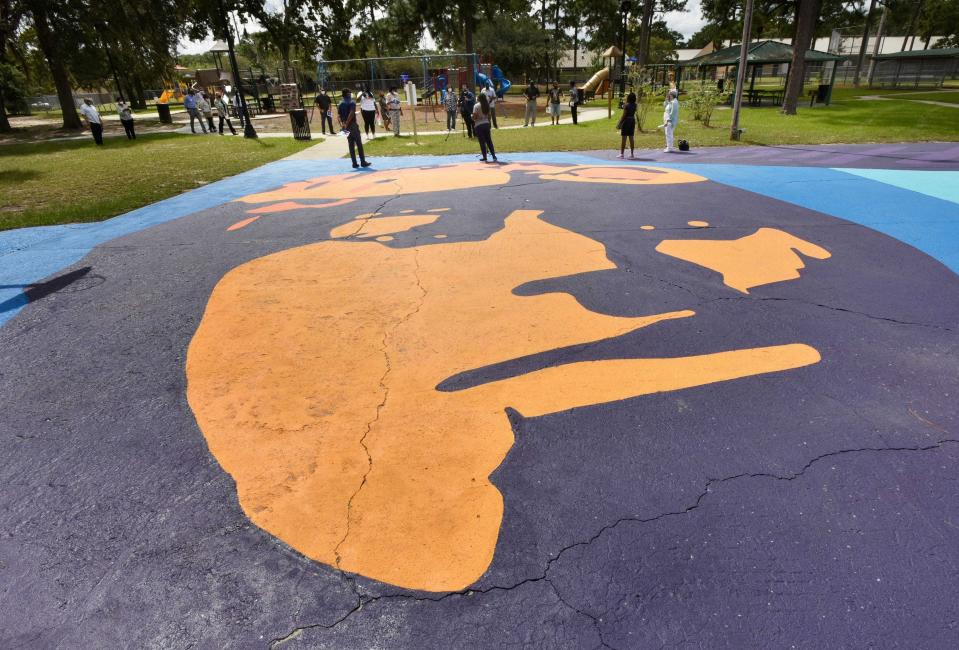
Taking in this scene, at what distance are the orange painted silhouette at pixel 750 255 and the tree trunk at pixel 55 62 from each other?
A: 3258 centimetres

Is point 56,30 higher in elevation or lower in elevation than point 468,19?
lower

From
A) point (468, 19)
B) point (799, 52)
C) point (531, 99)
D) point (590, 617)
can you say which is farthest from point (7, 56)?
point (799, 52)

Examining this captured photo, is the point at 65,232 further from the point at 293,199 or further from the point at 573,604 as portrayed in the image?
the point at 573,604

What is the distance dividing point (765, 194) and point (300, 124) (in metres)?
18.4

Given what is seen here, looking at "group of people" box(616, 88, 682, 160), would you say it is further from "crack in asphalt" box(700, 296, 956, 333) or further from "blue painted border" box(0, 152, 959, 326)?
"crack in asphalt" box(700, 296, 956, 333)

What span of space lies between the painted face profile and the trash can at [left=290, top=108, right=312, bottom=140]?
1597cm

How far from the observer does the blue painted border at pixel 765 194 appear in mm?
7102

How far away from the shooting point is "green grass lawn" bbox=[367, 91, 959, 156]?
661 inches

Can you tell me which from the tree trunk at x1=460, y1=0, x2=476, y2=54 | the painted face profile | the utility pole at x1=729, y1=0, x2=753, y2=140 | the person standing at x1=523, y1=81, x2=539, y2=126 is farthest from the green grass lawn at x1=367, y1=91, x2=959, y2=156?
the tree trunk at x1=460, y1=0, x2=476, y2=54

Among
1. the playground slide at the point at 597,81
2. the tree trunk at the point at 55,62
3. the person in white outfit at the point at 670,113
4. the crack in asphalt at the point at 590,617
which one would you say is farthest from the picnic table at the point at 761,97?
the tree trunk at the point at 55,62

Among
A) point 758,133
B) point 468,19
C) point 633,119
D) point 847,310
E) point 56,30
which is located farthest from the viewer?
point 468,19

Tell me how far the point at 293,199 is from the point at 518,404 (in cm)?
919

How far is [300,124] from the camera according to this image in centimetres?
2103

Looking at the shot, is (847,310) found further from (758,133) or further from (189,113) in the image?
(189,113)
